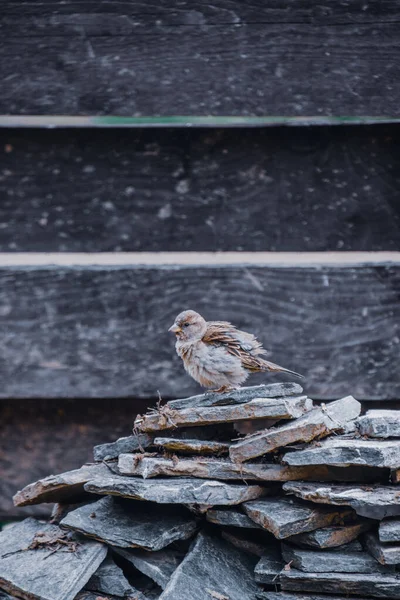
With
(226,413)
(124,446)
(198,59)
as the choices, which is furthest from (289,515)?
(198,59)

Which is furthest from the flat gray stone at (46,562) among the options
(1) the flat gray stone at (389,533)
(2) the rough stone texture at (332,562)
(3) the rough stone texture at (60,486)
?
(1) the flat gray stone at (389,533)

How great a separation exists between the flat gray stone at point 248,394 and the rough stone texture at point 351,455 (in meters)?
0.24

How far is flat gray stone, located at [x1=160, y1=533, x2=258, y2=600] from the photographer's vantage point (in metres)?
2.34

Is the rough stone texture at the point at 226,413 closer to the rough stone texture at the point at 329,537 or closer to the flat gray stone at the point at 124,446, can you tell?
the flat gray stone at the point at 124,446

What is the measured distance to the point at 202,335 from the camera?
124 inches

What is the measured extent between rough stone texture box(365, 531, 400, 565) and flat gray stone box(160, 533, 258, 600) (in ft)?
1.38

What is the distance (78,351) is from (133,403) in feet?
1.34

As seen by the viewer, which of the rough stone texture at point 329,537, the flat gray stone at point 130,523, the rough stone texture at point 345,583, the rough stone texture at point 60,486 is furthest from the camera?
the rough stone texture at point 60,486

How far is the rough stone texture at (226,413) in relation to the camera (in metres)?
2.51

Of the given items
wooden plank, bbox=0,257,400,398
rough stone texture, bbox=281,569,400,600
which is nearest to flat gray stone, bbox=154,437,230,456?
rough stone texture, bbox=281,569,400,600

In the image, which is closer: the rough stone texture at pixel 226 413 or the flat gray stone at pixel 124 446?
the rough stone texture at pixel 226 413

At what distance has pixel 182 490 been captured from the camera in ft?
8.15

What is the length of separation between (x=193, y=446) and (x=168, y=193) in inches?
54.1

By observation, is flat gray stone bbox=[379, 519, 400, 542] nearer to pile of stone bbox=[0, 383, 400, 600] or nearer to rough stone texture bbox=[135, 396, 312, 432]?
pile of stone bbox=[0, 383, 400, 600]
